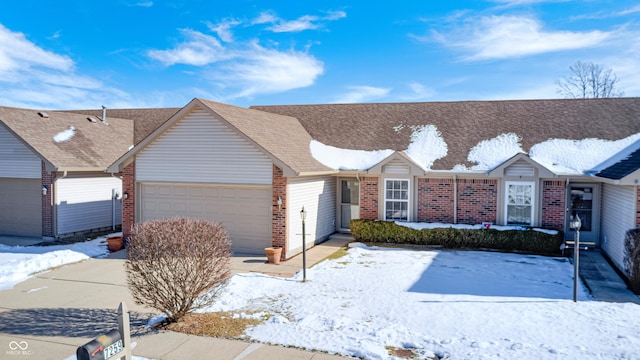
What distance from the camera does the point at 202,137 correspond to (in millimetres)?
15633

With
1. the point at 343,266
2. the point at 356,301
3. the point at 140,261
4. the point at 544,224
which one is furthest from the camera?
the point at 544,224

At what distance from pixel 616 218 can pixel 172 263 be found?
12.8m

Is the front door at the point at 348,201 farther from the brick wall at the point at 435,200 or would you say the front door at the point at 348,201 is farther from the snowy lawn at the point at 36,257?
the snowy lawn at the point at 36,257

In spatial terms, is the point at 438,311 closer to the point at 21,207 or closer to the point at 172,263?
the point at 172,263

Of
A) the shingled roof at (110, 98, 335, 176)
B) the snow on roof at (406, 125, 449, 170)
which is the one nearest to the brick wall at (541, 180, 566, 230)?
the snow on roof at (406, 125, 449, 170)

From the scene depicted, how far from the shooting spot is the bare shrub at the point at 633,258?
10977 millimetres

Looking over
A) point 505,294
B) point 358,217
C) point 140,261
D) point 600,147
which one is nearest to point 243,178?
point 358,217

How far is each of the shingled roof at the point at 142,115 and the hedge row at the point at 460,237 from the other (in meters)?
13.2

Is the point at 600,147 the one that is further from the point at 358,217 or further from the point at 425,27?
the point at 358,217

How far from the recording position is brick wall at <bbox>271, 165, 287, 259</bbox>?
14.8 metres

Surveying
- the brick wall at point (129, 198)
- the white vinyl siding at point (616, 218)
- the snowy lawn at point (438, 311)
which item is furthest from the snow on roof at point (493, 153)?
the brick wall at point (129, 198)

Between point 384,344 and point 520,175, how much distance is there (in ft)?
35.7

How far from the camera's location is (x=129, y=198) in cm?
1669

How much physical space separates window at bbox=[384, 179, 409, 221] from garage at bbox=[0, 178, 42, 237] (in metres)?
13.4
